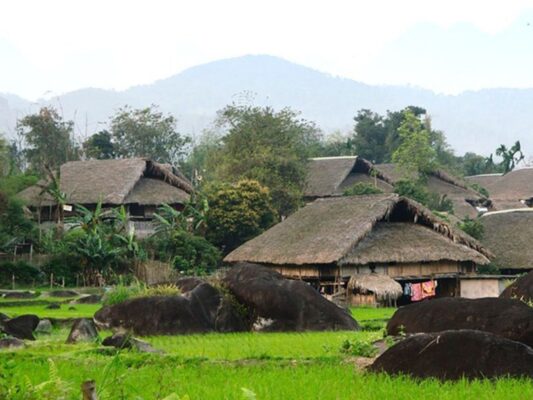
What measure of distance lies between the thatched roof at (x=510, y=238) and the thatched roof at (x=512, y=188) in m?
19.6

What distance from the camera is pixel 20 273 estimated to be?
113 feet

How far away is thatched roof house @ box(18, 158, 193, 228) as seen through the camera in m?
42.5

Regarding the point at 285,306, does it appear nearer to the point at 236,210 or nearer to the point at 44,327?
the point at 44,327

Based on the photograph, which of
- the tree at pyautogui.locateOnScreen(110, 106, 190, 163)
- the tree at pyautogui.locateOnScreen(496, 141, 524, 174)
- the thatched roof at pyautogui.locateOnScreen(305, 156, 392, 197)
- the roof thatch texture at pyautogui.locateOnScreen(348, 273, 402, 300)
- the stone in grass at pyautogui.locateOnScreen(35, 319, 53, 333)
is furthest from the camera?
the tree at pyautogui.locateOnScreen(496, 141, 524, 174)

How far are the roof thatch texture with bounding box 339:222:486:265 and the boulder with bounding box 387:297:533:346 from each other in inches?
661

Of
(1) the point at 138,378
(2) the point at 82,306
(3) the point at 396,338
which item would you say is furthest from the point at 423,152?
(1) the point at 138,378

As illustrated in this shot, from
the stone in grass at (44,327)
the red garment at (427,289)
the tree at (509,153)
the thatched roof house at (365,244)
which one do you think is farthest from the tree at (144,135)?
the stone in grass at (44,327)

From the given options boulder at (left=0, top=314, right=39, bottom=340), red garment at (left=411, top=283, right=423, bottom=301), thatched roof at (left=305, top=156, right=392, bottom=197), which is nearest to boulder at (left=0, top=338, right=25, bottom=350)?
boulder at (left=0, top=314, right=39, bottom=340)

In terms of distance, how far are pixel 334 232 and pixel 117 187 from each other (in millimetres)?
14683

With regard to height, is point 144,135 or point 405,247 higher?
point 144,135

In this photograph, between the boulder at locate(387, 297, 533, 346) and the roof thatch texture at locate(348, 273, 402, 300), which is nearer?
the boulder at locate(387, 297, 533, 346)

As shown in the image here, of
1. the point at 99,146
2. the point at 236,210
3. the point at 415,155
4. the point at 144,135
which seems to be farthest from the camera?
the point at 144,135

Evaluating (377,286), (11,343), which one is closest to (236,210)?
(377,286)

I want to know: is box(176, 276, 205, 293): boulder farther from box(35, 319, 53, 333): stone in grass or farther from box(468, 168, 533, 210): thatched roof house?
box(468, 168, 533, 210): thatched roof house
